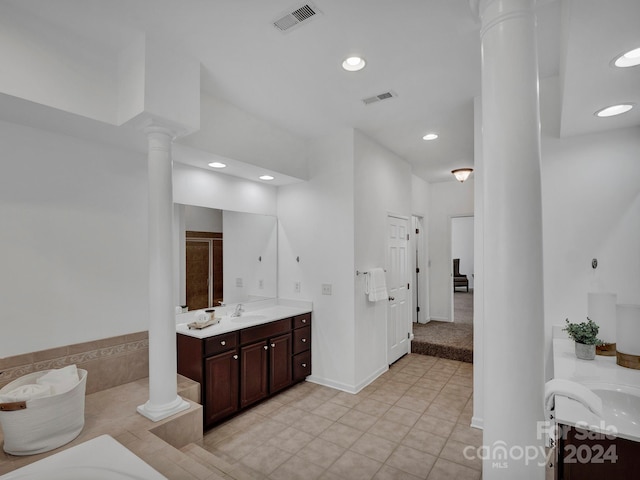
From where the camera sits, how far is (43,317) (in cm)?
234

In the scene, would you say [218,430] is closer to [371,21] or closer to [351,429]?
[351,429]

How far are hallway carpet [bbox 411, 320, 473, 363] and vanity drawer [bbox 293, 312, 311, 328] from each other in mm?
2001

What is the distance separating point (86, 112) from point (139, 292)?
4.76ft

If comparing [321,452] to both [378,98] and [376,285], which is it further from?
[378,98]

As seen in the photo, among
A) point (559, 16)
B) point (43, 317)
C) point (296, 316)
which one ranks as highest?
point (559, 16)

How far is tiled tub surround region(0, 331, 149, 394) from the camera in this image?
7.29 ft

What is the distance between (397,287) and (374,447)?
240 centimetres

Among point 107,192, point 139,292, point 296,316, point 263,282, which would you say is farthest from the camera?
point 263,282

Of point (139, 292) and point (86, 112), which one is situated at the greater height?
point (86, 112)

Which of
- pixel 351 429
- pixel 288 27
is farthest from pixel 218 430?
pixel 288 27

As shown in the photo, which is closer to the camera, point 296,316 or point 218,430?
point 218,430

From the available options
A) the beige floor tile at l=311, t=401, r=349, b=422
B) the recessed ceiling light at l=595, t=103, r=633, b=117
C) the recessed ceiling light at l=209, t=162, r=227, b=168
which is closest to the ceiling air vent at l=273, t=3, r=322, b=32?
the recessed ceiling light at l=209, t=162, r=227, b=168

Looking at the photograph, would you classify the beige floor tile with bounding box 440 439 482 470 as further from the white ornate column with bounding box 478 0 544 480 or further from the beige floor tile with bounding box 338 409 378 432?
the white ornate column with bounding box 478 0 544 480

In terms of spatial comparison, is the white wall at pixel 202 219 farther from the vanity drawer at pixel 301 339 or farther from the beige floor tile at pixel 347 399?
the beige floor tile at pixel 347 399
